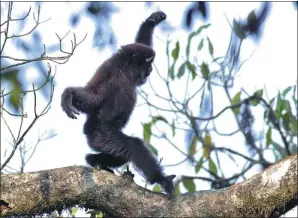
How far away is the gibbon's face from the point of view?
633 cm

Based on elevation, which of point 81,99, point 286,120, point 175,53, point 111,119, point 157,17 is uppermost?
point 175,53

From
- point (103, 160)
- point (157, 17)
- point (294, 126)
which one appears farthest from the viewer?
point (294, 126)

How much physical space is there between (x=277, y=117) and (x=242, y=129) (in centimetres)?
66

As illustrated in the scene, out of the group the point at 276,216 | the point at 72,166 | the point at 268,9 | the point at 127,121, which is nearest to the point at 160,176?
the point at 127,121

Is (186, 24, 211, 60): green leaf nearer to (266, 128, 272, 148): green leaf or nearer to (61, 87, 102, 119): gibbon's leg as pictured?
(266, 128, 272, 148): green leaf

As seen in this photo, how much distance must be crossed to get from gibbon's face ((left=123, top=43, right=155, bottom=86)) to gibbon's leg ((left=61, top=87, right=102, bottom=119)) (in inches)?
32.4

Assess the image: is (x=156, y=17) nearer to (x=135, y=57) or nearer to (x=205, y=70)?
(x=135, y=57)

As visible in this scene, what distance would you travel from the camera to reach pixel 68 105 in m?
5.04

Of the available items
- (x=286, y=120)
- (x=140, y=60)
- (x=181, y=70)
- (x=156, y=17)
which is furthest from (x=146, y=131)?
(x=140, y=60)

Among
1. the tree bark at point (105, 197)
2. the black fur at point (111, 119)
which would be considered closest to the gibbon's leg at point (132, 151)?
the black fur at point (111, 119)

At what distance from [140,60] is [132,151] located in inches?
50.0

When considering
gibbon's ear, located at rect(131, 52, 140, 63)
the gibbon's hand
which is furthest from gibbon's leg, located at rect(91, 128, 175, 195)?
gibbon's ear, located at rect(131, 52, 140, 63)

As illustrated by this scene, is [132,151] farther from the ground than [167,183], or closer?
farther from the ground

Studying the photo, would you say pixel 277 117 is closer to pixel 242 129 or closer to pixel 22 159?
pixel 242 129
